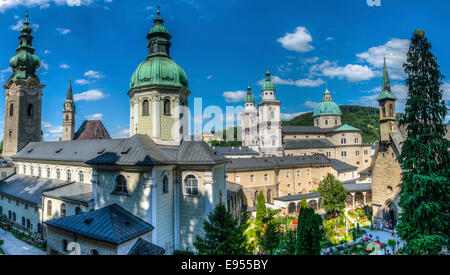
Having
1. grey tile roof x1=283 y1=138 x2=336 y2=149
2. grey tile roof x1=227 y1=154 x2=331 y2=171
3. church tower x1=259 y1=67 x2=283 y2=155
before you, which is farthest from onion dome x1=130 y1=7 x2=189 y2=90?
grey tile roof x1=283 y1=138 x2=336 y2=149

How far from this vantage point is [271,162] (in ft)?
131

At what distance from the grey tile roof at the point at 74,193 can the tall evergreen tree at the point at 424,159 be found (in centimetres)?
2062

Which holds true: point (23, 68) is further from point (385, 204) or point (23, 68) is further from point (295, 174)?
point (385, 204)

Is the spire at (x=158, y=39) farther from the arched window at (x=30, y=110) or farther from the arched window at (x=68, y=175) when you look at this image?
the arched window at (x=30, y=110)

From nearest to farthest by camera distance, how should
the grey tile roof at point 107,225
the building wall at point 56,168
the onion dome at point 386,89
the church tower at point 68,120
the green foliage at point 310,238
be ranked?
the grey tile roof at point 107,225, the green foliage at point 310,238, the building wall at point 56,168, the onion dome at point 386,89, the church tower at point 68,120

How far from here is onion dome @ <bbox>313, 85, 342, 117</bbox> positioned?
2623 inches

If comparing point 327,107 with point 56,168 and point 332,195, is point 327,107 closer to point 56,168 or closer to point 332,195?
point 332,195

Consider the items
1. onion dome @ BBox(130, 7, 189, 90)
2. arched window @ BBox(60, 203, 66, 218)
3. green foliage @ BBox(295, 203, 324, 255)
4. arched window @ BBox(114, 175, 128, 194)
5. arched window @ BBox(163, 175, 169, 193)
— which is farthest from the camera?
arched window @ BBox(60, 203, 66, 218)

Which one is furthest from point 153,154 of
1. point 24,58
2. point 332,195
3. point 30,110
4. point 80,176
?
point 24,58

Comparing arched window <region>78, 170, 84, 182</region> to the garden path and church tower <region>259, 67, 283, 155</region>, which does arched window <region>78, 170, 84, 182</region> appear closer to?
the garden path

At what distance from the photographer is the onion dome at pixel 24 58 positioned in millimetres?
33938

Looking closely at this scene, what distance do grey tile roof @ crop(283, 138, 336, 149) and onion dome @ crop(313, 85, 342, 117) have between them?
10301 millimetres

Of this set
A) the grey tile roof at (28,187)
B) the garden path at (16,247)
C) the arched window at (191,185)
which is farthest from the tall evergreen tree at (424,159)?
the grey tile roof at (28,187)
